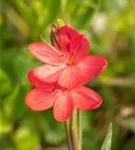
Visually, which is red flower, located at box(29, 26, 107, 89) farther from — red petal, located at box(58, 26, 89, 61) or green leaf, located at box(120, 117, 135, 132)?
green leaf, located at box(120, 117, 135, 132)

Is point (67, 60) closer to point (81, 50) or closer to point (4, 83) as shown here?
point (81, 50)

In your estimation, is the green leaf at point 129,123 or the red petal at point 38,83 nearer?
the red petal at point 38,83

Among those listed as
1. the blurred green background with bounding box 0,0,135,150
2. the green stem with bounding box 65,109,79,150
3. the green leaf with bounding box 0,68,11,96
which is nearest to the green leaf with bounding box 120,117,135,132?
the blurred green background with bounding box 0,0,135,150

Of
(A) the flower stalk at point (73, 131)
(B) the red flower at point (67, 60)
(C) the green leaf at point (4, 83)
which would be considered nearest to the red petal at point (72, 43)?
(B) the red flower at point (67, 60)

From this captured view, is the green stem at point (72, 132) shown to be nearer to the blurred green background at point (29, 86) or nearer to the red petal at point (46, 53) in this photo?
the red petal at point (46, 53)

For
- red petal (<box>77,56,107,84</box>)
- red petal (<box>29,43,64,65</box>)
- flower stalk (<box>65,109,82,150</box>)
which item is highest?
red petal (<box>29,43,64,65</box>)

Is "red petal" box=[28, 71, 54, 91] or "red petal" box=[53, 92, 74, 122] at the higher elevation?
"red petal" box=[28, 71, 54, 91]

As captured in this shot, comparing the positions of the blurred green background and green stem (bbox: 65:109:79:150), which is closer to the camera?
green stem (bbox: 65:109:79:150)
